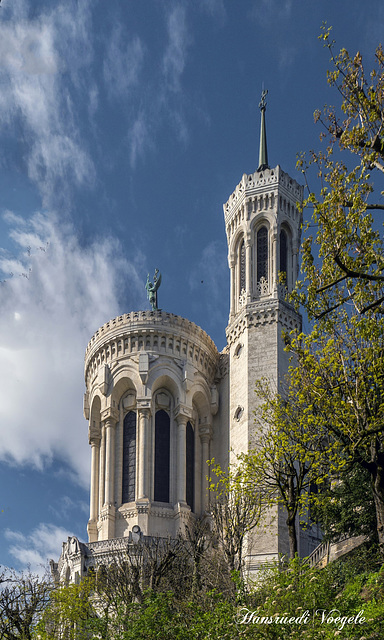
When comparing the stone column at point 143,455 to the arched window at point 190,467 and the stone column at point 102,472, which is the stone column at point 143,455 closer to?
the stone column at point 102,472

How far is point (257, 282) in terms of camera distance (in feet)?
172

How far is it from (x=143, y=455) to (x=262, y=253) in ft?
42.3

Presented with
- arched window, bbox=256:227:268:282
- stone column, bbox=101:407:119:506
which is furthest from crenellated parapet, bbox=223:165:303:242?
stone column, bbox=101:407:119:506

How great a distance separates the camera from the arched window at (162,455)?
166 feet

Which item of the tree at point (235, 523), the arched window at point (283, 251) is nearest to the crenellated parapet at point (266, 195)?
the arched window at point (283, 251)

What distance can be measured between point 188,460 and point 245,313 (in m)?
8.62

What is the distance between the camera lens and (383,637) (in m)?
18.6

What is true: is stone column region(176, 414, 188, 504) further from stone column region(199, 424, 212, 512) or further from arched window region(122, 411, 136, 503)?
arched window region(122, 411, 136, 503)

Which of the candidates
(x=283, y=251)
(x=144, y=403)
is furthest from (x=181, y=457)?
(x=283, y=251)

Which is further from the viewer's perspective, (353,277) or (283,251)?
(283,251)

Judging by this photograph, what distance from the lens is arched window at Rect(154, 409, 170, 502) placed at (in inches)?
1992

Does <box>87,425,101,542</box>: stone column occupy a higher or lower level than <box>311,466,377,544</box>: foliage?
higher

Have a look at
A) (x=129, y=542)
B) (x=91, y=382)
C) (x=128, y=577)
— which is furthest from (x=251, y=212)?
(x=128, y=577)

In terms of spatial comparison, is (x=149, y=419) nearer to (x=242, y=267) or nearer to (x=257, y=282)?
(x=257, y=282)
